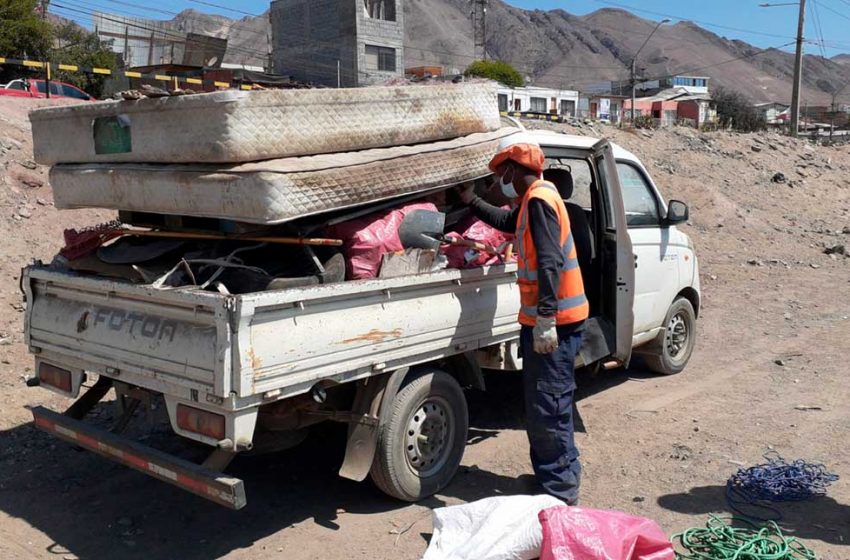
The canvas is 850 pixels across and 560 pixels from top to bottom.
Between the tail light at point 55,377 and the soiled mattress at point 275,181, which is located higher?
the soiled mattress at point 275,181

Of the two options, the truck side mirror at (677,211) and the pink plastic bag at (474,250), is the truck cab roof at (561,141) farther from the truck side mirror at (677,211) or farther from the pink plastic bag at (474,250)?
the truck side mirror at (677,211)

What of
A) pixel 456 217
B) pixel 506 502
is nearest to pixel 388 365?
pixel 506 502

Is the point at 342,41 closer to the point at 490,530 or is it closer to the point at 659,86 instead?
the point at 490,530

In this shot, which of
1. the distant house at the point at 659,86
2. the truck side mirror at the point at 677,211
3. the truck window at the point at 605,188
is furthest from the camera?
the distant house at the point at 659,86

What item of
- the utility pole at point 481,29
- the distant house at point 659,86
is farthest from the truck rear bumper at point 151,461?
the distant house at point 659,86

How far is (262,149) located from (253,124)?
124 mm

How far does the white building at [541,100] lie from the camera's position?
47431 mm

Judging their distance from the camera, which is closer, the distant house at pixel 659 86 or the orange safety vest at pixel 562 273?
the orange safety vest at pixel 562 273

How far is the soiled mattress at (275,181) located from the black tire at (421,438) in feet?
3.52

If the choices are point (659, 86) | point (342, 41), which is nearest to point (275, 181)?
point (342, 41)

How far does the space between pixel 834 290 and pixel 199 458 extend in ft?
30.8

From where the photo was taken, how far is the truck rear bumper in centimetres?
346

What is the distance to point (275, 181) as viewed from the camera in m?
3.64

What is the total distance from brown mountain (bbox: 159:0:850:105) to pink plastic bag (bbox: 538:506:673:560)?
424 ft
